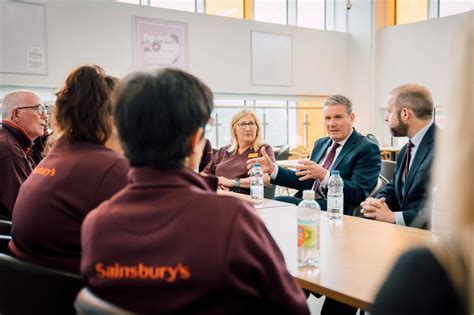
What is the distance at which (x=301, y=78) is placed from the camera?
370 inches

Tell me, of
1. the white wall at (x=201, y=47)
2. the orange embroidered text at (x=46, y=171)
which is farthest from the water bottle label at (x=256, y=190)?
the white wall at (x=201, y=47)

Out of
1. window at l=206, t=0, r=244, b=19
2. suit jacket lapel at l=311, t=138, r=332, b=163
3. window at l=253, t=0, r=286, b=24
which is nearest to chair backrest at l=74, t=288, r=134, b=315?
suit jacket lapel at l=311, t=138, r=332, b=163

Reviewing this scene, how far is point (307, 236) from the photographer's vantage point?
168 cm

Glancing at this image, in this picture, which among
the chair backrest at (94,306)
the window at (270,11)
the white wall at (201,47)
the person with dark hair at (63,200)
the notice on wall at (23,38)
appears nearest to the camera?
the chair backrest at (94,306)

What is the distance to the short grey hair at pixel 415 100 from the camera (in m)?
2.85

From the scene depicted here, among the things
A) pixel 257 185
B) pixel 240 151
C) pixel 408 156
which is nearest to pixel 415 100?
pixel 408 156

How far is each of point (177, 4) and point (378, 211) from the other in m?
6.73

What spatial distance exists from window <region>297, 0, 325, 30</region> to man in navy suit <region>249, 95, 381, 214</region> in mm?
6649

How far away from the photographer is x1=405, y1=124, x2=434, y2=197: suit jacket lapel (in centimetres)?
268

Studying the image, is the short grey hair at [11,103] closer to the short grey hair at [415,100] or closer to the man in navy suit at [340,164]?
the man in navy suit at [340,164]

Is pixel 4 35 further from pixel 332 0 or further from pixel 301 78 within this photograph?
pixel 332 0

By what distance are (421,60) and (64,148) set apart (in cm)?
873

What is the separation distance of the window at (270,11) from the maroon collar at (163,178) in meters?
8.48

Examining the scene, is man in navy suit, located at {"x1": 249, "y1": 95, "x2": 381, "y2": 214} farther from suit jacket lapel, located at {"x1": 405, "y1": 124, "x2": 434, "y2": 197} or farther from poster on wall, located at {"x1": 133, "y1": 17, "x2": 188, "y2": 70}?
poster on wall, located at {"x1": 133, "y1": 17, "x2": 188, "y2": 70}
